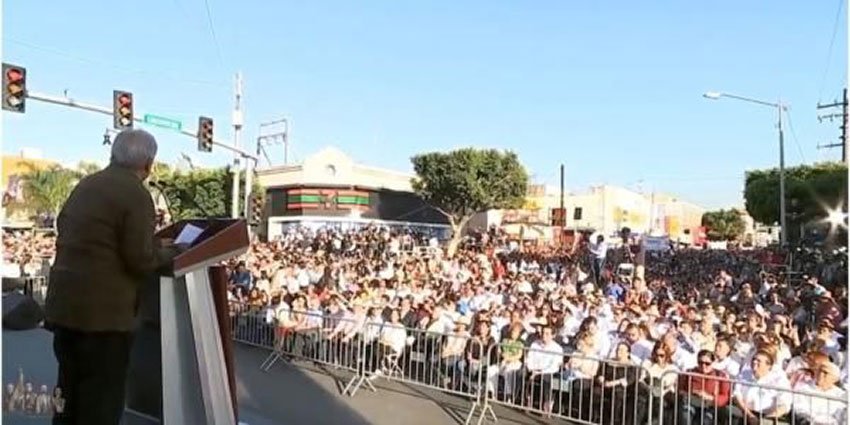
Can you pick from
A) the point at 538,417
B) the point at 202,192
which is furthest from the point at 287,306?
the point at 202,192

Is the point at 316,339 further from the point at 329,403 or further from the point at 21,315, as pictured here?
the point at 21,315

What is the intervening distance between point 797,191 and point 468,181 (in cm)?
1824

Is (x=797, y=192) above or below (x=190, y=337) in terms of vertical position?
above

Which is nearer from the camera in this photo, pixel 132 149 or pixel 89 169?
pixel 132 149

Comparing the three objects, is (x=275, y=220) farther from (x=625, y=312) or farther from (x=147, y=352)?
(x=147, y=352)

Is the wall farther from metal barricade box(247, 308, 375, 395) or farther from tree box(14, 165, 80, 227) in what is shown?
metal barricade box(247, 308, 375, 395)

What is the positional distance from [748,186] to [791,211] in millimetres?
6271

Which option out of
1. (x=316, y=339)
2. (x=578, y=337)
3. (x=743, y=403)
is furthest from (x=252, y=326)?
(x=743, y=403)

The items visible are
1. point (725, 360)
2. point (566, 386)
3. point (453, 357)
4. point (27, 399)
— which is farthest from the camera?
point (453, 357)

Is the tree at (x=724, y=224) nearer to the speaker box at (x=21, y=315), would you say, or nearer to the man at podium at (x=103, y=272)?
the speaker box at (x=21, y=315)

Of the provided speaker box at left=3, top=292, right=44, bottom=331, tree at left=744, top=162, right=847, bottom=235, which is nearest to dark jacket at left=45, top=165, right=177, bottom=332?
speaker box at left=3, top=292, right=44, bottom=331

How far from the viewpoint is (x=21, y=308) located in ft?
19.5

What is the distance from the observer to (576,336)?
357 inches

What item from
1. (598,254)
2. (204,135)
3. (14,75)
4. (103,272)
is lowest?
(598,254)
